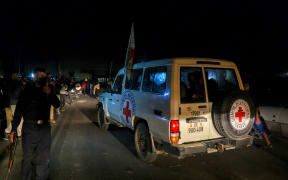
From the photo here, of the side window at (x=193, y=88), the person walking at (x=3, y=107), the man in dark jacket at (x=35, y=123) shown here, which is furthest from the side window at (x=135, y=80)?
the person walking at (x=3, y=107)

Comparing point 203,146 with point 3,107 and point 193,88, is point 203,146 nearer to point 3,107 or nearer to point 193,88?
point 193,88

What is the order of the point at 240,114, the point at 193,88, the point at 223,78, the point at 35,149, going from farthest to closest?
the point at 223,78 → the point at 193,88 → the point at 240,114 → the point at 35,149

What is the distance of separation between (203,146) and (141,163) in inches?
59.1

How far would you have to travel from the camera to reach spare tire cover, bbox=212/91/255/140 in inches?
140

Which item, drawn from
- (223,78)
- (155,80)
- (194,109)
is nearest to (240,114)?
(194,109)

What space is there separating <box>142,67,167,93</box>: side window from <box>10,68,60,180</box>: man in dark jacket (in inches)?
74.4

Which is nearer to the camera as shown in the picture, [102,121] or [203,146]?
[203,146]

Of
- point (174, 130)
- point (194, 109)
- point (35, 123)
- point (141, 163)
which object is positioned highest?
point (194, 109)

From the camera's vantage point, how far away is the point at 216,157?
481 cm

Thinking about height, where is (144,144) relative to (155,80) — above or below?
below

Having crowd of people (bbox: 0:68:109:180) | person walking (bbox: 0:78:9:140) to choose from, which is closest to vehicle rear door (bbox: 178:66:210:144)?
crowd of people (bbox: 0:68:109:180)

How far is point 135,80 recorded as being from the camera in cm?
506

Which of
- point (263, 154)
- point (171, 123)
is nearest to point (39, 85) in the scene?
point (171, 123)

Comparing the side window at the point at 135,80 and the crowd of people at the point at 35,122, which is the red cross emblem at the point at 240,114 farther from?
the crowd of people at the point at 35,122
